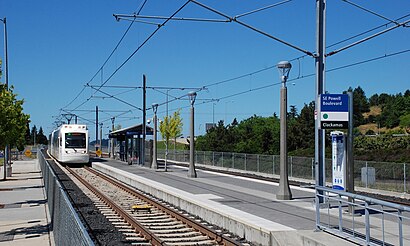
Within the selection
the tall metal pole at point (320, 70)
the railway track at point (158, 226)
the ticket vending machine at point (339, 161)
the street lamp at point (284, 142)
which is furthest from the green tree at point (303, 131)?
the ticket vending machine at point (339, 161)

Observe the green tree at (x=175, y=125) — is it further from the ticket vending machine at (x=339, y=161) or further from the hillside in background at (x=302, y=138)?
the ticket vending machine at (x=339, y=161)

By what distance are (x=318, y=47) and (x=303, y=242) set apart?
7574 mm

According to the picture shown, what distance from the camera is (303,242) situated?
11.6 metres

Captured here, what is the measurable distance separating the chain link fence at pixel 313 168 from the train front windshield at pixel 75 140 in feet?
35.7

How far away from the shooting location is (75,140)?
48.0 m

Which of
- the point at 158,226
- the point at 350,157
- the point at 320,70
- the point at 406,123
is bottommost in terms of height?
the point at 158,226

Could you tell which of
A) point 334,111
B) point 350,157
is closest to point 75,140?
point 334,111

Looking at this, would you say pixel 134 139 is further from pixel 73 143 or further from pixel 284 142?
pixel 284 142

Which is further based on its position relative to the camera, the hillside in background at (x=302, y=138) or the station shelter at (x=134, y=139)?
the hillside in background at (x=302, y=138)

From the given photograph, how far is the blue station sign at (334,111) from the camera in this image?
51.5ft

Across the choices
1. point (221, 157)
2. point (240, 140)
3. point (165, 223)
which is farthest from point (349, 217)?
point (240, 140)

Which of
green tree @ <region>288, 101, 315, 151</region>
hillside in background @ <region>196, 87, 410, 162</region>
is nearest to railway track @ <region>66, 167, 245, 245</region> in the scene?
hillside in background @ <region>196, 87, 410, 162</region>

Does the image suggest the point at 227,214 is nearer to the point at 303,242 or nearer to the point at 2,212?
the point at 303,242

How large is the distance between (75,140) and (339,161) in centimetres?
3507
